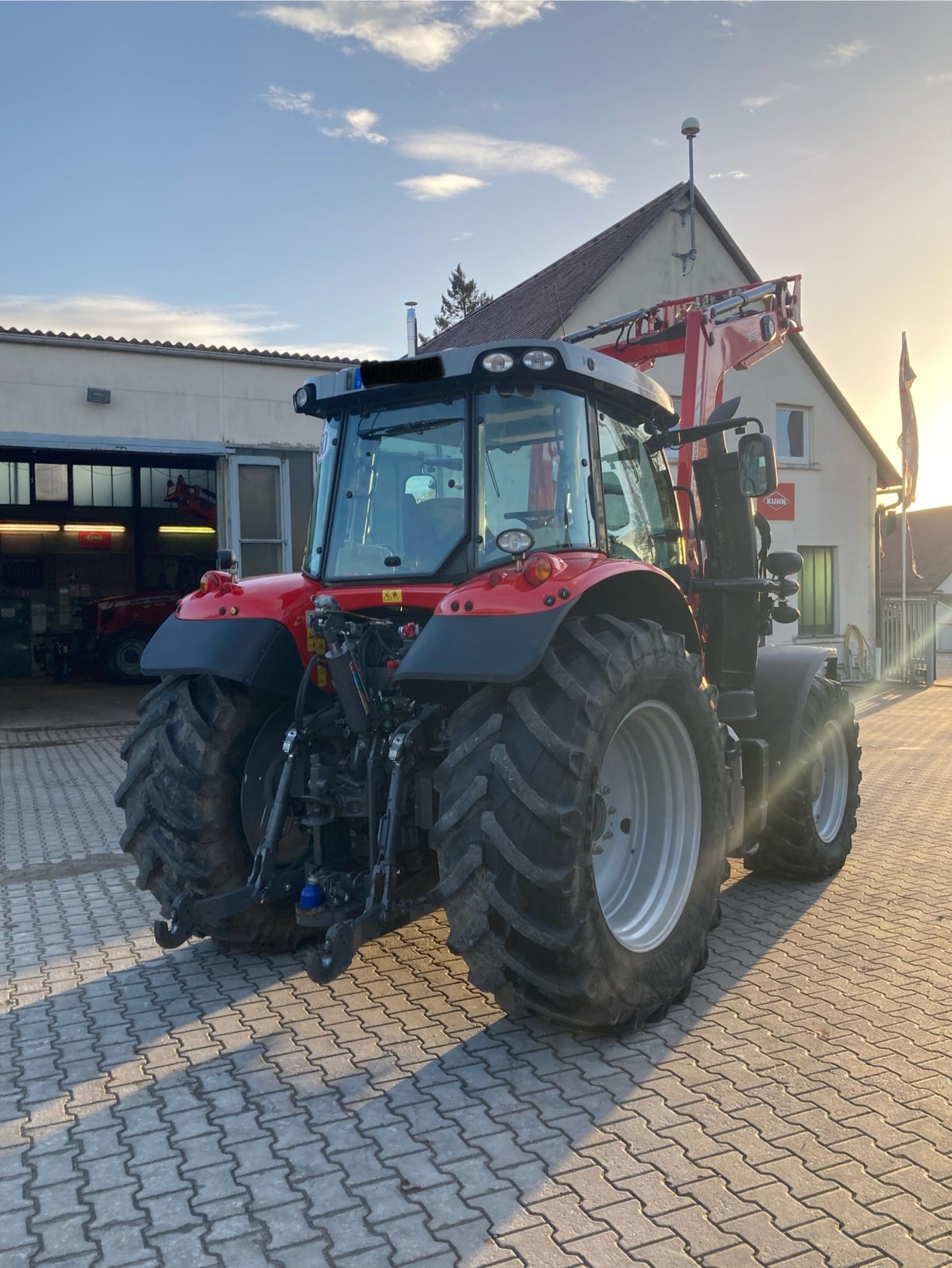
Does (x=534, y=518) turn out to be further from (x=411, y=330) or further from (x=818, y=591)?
(x=818, y=591)

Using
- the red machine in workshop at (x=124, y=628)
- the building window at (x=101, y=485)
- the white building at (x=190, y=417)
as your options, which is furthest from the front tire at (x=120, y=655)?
the building window at (x=101, y=485)

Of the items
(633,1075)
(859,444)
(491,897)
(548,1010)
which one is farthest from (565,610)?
(859,444)

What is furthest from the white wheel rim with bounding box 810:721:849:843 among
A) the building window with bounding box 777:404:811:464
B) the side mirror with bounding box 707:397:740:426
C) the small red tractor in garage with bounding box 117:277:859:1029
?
the building window with bounding box 777:404:811:464

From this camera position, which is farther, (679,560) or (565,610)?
(679,560)

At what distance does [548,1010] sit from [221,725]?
177 centimetres

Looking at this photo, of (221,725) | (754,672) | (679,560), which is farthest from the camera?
(754,672)

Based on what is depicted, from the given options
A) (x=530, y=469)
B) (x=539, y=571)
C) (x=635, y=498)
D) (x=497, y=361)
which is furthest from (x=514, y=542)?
(x=635, y=498)

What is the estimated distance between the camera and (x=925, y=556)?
141ft

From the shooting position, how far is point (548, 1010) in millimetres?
3375

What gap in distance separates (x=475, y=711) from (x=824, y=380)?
18501 millimetres

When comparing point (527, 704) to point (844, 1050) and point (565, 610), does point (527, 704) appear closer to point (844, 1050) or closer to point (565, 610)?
point (565, 610)

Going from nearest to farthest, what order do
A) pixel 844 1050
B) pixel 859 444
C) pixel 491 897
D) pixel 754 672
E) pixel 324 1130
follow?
pixel 324 1130
pixel 491 897
pixel 844 1050
pixel 754 672
pixel 859 444

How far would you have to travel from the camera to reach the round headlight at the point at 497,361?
3.82 m

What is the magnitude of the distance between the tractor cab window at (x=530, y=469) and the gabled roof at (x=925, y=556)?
38.6 meters
